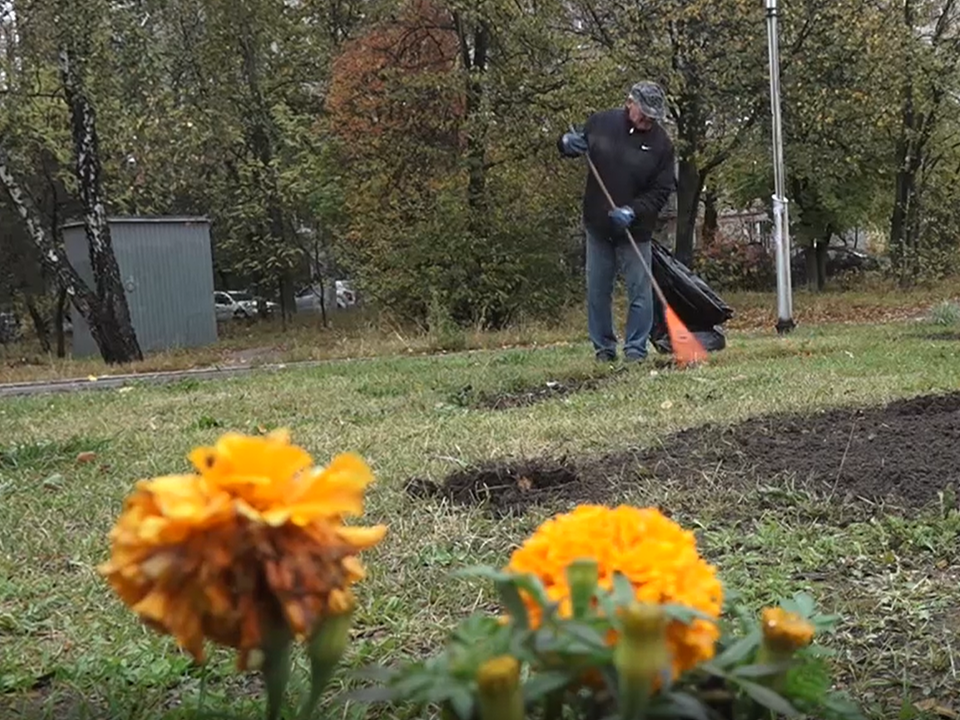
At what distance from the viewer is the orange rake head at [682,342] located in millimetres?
6859

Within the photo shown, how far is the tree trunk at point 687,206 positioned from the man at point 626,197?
44.8 feet

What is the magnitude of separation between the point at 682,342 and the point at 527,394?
1.80 meters

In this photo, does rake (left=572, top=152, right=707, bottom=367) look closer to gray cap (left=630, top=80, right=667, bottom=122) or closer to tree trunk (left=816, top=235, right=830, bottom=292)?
gray cap (left=630, top=80, right=667, bottom=122)

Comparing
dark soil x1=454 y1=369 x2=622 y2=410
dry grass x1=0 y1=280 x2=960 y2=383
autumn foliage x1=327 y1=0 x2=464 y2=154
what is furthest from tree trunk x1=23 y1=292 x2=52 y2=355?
dark soil x1=454 y1=369 x2=622 y2=410

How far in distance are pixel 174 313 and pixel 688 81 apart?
404 inches

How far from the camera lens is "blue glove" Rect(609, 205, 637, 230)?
661cm

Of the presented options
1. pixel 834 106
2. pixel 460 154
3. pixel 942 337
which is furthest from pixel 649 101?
pixel 834 106

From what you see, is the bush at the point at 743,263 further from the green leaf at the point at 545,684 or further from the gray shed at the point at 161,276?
the green leaf at the point at 545,684

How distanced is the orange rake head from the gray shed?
12035 mm

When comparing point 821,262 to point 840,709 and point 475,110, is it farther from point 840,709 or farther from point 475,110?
point 840,709

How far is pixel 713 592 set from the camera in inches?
31.0

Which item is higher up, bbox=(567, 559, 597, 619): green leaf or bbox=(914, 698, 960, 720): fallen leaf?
bbox=(567, 559, 597, 619): green leaf

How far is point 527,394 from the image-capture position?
18.8 feet

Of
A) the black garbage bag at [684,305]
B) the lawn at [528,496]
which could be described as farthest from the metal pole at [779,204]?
the lawn at [528,496]
